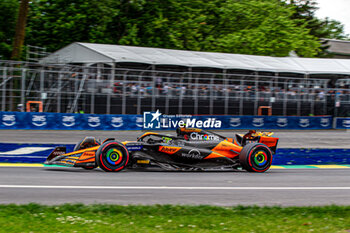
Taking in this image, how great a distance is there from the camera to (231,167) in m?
Answer: 10.9

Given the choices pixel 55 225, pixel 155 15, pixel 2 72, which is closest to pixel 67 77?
pixel 2 72

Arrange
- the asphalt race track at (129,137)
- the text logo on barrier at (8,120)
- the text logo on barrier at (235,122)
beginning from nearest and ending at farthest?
the asphalt race track at (129,137)
the text logo on barrier at (8,120)
the text logo on barrier at (235,122)

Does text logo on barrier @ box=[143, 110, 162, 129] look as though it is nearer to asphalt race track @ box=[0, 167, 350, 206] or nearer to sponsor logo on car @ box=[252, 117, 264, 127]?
sponsor logo on car @ box=[252, 117, 264, 127]

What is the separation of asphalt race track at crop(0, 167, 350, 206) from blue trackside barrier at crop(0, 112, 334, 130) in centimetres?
815

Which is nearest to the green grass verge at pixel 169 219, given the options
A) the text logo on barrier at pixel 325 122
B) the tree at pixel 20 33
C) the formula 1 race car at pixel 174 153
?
the formula 1 race car at pixel 174 153

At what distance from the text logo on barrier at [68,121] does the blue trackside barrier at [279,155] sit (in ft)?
17.9

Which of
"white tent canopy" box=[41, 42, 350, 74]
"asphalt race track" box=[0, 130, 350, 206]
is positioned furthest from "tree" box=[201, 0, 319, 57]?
"asphalt race track" box=[0, 130, 350, 206]

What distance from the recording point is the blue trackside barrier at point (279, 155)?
40.0 ft

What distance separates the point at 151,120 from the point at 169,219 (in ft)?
46.2

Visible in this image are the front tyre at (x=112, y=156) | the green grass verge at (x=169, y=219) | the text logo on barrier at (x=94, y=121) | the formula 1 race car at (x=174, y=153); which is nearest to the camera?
the green grass verge at (x=169, y=219)

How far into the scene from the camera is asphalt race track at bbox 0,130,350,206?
760 centimetres

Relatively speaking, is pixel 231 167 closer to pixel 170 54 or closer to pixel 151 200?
pixel 151 200

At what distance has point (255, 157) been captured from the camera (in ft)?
36.1

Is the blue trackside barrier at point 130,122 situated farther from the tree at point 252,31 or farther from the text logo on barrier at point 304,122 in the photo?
the tree at point 252,31
